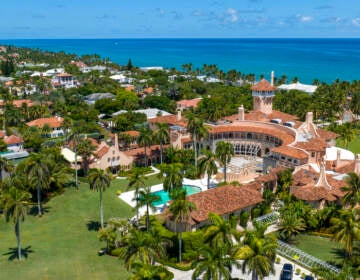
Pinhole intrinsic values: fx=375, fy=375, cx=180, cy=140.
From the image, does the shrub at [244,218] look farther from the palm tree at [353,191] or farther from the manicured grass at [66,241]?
the manicured grass at [66,241]

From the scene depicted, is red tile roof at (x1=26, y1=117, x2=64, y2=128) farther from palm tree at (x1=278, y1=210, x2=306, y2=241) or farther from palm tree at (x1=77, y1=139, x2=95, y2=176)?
palm tree at (x1=278, y1=210, x2=306, y2=241)

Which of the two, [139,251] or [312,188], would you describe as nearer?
[139,251]

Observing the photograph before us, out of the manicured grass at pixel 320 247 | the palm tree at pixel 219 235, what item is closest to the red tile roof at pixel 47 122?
the manicured grass at pixel 320 247

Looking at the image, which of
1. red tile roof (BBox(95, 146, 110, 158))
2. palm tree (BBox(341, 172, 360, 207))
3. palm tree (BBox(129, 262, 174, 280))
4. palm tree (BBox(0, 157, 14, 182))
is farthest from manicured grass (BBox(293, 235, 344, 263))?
palm tree (BBox(0, 157, 14, 182))

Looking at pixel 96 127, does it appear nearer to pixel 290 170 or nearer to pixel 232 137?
pixel 232 137

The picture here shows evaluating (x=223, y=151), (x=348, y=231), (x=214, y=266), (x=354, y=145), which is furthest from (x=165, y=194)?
(x=354, y=145)

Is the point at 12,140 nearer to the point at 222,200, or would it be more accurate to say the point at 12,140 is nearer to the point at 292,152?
the point at 222,200
